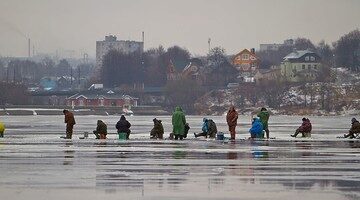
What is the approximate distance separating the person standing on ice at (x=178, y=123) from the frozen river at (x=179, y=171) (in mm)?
4905

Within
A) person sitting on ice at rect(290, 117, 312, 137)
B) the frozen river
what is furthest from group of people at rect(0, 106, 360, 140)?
the frozen river

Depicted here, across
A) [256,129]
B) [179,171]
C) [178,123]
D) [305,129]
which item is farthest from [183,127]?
[179,171]

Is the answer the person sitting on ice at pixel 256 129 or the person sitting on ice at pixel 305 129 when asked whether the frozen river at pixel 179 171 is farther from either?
the person sitting on ice at pixel 305 129

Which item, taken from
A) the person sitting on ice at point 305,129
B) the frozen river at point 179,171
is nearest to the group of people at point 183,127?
the person sitting on ice at point 305,129

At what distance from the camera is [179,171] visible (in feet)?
88.8

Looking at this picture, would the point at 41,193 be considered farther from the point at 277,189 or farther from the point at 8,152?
the point at 8,152

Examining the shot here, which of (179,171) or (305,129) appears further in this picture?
(305,129)

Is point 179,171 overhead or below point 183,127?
below

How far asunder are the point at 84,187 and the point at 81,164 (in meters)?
6.93

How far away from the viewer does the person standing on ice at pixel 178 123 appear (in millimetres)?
46500

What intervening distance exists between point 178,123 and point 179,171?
65.7 ft

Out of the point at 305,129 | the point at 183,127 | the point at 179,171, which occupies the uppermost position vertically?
the point at 183,127

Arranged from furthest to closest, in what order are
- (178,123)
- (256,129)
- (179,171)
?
(256,129) → (178,123) → (179,171)

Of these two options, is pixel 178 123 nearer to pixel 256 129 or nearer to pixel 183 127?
pixel 183 127
